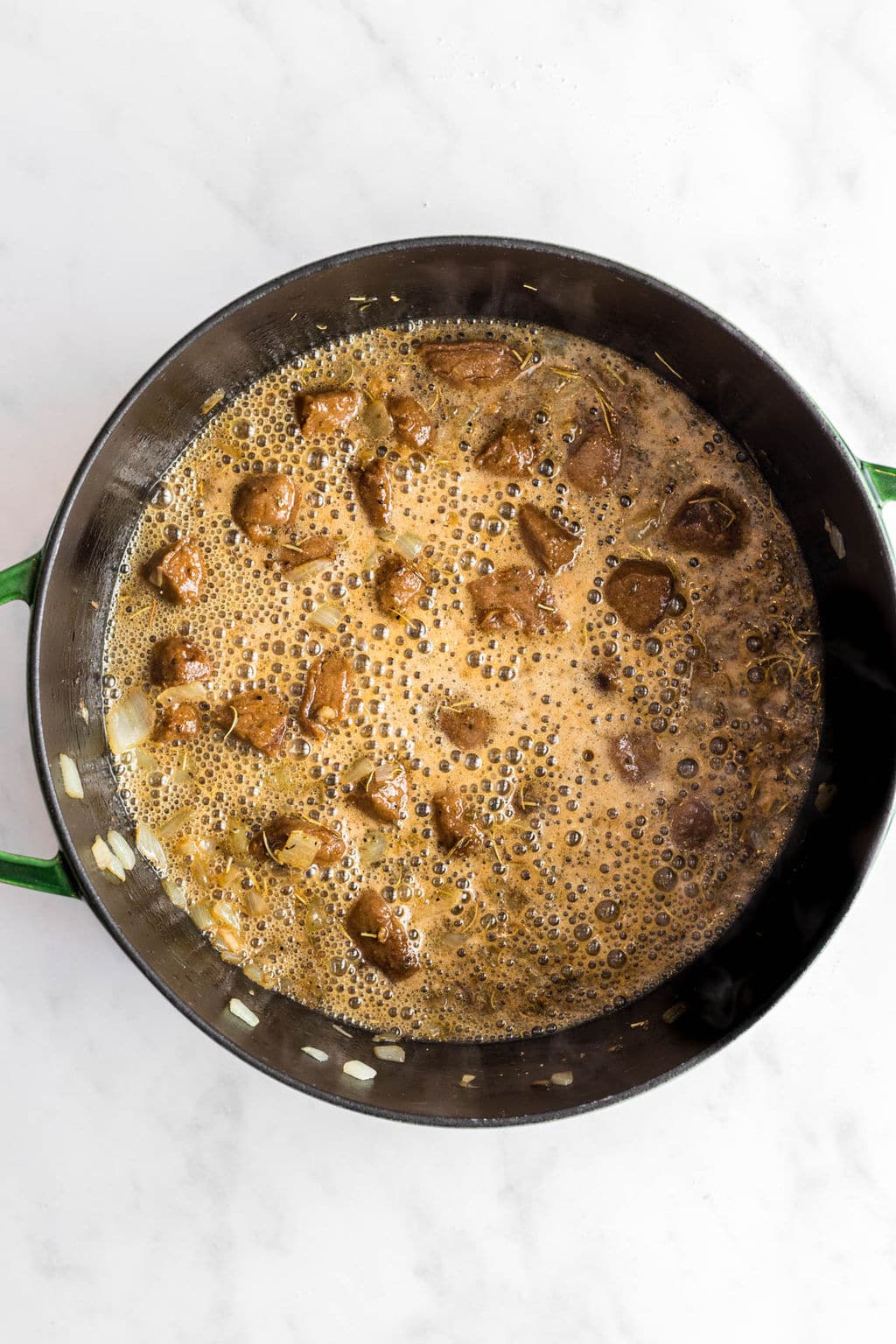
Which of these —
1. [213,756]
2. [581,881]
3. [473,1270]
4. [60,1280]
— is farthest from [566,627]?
[60,1280]

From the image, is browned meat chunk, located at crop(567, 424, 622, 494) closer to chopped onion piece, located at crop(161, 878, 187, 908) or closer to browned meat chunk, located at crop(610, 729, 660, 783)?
browned meat chunk, located at crop(610, 729, 660, 783)

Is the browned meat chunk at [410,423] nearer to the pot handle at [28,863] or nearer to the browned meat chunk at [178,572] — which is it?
the browned meat chunk at [178,572]

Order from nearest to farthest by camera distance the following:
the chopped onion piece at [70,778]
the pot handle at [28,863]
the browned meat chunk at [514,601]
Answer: the pot handle at [28,863], the chopped onion piece at [70,778], the browned meat chunk at [514,601]

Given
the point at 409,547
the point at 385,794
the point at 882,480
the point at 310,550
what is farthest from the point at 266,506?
the point at 882,480

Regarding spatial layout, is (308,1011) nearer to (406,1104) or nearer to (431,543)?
(406,1104)

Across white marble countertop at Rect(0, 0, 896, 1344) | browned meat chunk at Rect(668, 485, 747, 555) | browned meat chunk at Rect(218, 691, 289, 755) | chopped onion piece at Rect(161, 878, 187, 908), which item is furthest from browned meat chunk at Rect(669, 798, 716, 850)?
chopped onion piece at Rect(161, 878, 187, 908)

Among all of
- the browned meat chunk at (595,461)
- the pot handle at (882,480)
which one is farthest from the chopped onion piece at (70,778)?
the pot handle at (882,480)

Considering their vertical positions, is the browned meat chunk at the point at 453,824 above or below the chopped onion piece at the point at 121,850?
Result: above
